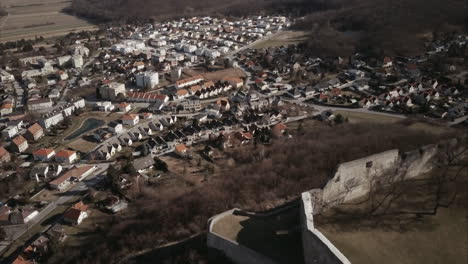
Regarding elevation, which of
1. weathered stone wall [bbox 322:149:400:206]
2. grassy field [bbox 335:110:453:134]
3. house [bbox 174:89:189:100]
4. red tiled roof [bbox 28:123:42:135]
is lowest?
grassy field [bbox 335:110:453:134]

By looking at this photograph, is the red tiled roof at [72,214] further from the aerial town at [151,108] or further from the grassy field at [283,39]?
the grassy field at [283,39]

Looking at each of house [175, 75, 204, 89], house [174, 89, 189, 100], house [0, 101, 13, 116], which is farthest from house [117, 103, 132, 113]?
house [0, 101, 13, 116]

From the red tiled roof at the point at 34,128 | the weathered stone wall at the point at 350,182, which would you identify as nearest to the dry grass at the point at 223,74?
the red tiled roof at the point at 34,128

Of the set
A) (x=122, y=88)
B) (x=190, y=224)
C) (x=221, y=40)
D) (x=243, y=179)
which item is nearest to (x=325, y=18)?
(x=221, y=40)

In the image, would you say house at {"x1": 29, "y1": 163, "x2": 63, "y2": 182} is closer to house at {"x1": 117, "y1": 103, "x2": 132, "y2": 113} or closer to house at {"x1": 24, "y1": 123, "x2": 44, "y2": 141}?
house at {"x1": 24, "y1": 123, "x2": 44, "y2": 141}

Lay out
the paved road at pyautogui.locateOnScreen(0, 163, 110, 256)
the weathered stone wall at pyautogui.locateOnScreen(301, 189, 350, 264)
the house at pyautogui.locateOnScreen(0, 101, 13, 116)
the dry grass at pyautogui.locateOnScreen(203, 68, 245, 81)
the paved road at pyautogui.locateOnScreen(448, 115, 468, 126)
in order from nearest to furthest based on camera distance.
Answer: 1. the weathered stone wall at pyautogui.locateOnScreen(301, 189, 350, 264)
2. the paved road at pyautogui.locateOnScreen(0, 163, 110, 256)
3. the paved road at pyautogui.locateOnScreen(448, 115, 468, 126)
4. the house at pyautogui.locateOnScreen(0, 101, 13, 116)
5. the dry grass at pyautogui.locateOnScreen(203, 68, 245, 81)

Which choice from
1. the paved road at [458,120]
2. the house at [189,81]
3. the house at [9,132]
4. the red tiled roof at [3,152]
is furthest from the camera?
the house at [189,81]

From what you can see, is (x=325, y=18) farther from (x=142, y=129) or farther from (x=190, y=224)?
(x=190, y=224)
